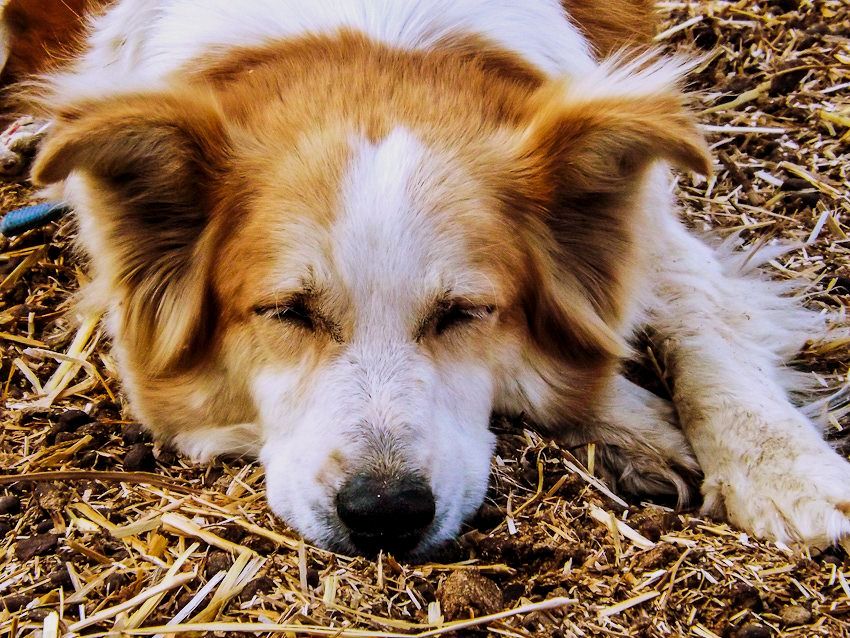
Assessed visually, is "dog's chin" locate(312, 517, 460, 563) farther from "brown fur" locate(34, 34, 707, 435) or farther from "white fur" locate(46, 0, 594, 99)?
"white fur" locate(46, 0, 594, 99)

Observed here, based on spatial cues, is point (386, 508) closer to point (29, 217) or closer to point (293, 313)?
point (293, 313)

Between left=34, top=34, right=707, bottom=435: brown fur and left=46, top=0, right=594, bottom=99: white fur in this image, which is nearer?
left=34, top=34, right=707, bottom=435: brown fur

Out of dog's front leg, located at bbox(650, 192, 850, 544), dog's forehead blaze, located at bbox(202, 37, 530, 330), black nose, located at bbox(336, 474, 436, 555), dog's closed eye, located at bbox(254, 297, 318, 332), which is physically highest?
dog's forehead blaze, located at bbox(202, 37, 530, 330)

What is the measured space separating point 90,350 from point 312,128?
1.53 metres

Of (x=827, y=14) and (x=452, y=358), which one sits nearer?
(x=452, y=358)

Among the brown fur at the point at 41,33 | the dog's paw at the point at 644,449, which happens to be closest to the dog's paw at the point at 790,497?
the dog's paw at the point at 644,449

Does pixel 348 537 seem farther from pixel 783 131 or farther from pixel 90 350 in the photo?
pixel 783 131

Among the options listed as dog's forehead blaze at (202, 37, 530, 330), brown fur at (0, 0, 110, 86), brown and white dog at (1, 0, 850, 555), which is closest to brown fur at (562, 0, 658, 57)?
brown and white dog at (1, 0, 850, 555)

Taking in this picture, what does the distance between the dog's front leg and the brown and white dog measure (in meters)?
0.01

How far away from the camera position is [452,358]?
8.99ft

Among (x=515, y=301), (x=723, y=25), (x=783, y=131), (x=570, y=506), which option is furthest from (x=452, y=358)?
(x=723, y=25)

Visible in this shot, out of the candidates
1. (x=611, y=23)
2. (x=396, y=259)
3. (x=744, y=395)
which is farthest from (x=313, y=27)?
(x=744, y=395)

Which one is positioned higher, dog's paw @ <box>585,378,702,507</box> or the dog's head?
the dog's head

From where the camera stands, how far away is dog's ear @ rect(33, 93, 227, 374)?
257 cm
